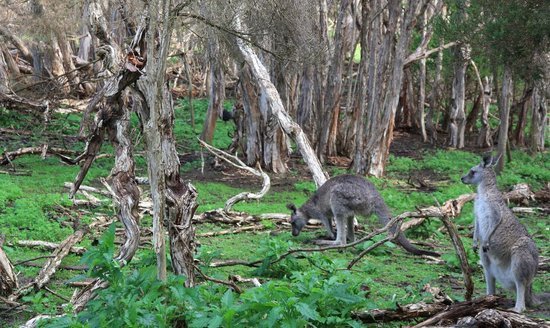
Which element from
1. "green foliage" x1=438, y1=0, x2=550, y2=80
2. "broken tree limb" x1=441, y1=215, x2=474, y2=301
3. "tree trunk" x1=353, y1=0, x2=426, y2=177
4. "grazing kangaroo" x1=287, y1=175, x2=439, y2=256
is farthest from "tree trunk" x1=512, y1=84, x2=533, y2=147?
"broken tree limb" x1=441, y1=215, x2=474, y2=301

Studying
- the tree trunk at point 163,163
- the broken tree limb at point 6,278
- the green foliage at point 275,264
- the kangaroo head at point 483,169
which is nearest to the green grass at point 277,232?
the green foliage at point 275,264

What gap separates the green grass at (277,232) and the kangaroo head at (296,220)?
0.46ft

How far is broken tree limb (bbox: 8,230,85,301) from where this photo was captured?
298 inches

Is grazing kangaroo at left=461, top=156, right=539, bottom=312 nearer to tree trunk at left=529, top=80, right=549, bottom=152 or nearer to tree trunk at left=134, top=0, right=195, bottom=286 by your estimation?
tree trunk at left=134, top=0, right=195, bottom=286

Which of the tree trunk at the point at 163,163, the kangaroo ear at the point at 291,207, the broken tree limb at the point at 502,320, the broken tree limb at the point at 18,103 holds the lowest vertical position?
the broken tree limb at the point at 502,320

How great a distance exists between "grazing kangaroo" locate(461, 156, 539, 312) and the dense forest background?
304 centimetres

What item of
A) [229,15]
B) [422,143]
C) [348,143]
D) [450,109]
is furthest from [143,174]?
[450,109]

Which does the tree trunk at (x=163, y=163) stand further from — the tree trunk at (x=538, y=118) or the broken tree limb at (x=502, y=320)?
the tree trunk at (x=538, y=118)

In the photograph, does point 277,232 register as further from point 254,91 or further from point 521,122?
point 521,122

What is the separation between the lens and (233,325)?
5.81 m

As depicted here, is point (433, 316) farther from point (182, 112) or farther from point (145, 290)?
point (182, 112)

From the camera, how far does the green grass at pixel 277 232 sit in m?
7.66

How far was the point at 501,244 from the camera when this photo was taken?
25.6ft

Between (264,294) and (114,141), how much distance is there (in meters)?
2.59
